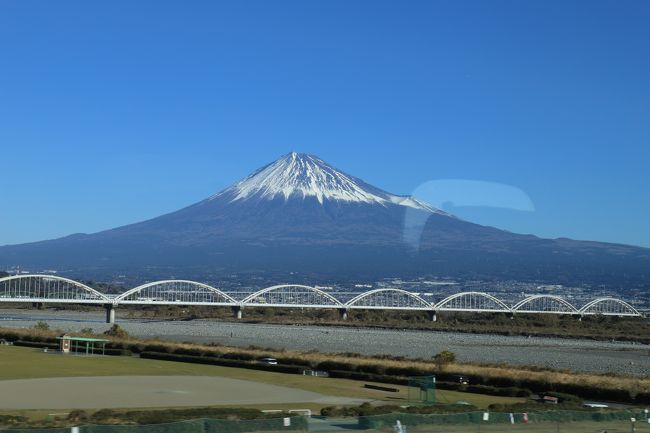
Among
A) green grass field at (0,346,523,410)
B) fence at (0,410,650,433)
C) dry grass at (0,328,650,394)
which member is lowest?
green grass field at (0,346,523,410)

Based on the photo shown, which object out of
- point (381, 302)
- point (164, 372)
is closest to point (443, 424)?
point (164, 372)

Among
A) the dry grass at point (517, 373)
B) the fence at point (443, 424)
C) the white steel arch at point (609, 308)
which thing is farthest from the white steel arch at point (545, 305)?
the fence at point (443, 424)

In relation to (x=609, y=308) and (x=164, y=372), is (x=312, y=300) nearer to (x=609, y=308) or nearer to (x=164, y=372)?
(x=609, y=308)

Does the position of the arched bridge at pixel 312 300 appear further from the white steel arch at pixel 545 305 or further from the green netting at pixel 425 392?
the green netting at pixel 425 392

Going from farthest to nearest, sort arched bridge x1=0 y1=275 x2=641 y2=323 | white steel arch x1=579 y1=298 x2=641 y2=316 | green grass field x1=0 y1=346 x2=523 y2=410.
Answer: white steel arch x1=579 y1=298 x2=641 y2=316 → arched bridge x1=0 y1=275 x2=641 y2=323 → green grass field x1=0 y1=346 x2=523 y2=410

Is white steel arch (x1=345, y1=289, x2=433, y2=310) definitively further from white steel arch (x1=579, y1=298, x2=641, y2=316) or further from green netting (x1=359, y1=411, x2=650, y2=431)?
green netting (x1=359, y1=411, x2=650, y2=431)

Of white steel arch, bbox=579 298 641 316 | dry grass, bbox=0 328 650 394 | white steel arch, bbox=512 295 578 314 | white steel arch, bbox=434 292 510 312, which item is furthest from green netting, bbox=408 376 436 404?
white steel arch, bbox=579 298 641 316
